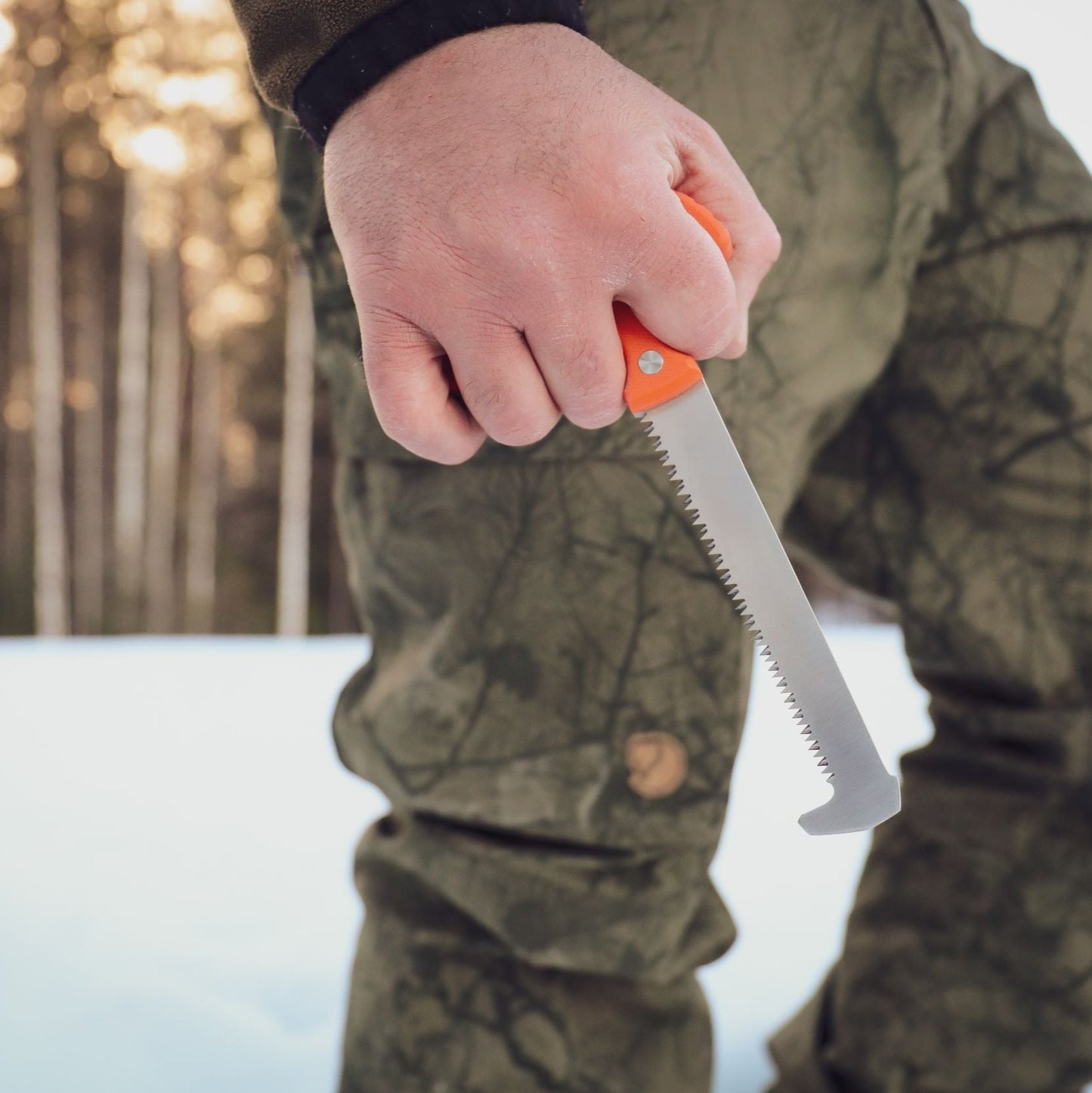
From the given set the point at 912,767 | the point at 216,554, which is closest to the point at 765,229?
the point at 912,767

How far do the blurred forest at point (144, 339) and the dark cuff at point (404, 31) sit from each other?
4.41m

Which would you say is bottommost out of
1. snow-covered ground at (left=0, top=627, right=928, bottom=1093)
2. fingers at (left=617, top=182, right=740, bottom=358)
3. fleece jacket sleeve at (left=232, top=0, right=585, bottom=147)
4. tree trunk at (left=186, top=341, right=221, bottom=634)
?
tree trunk at (left=186, top=341, right=221, bottom=634)

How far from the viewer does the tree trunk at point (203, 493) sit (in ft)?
16.3

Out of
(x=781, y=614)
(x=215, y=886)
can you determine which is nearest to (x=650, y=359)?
(x=781, y=614)

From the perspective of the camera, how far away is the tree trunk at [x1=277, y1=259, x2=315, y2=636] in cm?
491

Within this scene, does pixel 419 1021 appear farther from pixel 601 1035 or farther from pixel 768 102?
pixel 768 102

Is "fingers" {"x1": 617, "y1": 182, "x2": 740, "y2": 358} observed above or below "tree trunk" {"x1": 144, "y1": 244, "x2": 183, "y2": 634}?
above

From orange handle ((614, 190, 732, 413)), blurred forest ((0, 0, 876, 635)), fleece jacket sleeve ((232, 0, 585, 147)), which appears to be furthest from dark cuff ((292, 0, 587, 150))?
blurred forest ((0, 0, 876, 635))

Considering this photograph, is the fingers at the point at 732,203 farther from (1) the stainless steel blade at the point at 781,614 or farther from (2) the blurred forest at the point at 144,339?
(2) the blurred forest at the point at 144,339

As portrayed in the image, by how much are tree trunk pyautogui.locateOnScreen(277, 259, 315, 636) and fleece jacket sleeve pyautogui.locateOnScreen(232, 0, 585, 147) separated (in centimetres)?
456

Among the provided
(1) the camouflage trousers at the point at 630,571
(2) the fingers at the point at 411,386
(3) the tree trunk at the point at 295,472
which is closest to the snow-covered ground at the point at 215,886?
(1) the camouflage trousers at the point at 630,571

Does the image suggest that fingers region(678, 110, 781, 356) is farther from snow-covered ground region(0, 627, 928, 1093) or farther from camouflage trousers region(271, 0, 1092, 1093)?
snow-covered ground region(0, 627, 928, 1093)

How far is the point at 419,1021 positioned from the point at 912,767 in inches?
20.3

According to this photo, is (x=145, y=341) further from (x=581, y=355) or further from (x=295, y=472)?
(x=581, y=355)
